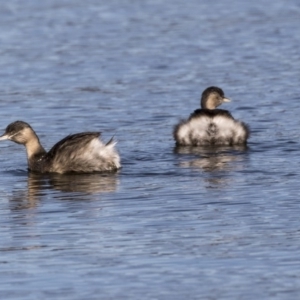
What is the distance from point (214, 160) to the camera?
13.6 meters

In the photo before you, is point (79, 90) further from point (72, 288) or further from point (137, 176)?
point (72, 288)

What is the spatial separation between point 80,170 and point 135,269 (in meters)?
4.53

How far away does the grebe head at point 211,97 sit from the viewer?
52.0ft

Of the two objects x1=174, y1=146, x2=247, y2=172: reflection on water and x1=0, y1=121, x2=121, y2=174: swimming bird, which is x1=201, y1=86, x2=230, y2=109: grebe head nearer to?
x1=174, y1=146, x2=247, y2=172: reflection on water

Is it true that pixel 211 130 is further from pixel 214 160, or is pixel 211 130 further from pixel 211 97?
pixel 211 97

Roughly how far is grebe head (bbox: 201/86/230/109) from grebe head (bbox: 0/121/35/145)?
2.98 meters

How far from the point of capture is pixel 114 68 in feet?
69.2

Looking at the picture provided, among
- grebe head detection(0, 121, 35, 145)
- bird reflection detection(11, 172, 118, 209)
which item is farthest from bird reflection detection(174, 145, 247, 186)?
grebe head detection(0, 121, 35, 145)

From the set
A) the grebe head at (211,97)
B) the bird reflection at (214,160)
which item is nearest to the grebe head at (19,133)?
the bird reflection at (214,160)

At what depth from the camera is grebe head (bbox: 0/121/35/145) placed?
Answer: 13547mm

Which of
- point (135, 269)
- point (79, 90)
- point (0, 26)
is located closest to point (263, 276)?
point (135, 269)

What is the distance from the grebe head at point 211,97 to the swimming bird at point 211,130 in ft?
4.27

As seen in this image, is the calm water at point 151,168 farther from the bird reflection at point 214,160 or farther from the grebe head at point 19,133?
the grebe head at point 19,133

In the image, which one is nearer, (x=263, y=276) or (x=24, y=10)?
(x=263, y=276)
